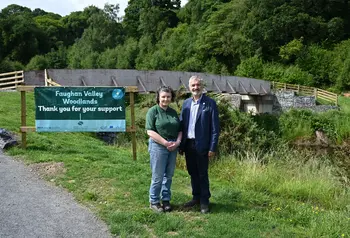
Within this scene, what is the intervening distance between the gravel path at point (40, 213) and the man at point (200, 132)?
1339 mm

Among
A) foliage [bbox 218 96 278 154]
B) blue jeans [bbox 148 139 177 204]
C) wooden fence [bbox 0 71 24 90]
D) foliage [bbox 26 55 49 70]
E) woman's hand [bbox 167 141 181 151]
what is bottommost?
foliage [bbox 218 96 278 154]

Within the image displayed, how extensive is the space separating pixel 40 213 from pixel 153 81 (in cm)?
2241

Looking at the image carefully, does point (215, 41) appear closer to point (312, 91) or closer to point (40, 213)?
point (312, 91)

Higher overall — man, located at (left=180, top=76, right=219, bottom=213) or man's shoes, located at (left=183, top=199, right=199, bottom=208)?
man, located at (left=180, top=76, right=219, bottom=213)

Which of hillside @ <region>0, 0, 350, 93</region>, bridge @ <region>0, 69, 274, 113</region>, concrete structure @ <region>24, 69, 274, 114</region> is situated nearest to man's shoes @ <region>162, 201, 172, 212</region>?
bridge @ <region>0, 69, 274, 113</region>

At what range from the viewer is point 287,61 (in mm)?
50375

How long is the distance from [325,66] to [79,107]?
139 ft

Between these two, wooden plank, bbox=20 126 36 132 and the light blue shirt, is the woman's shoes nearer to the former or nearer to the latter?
the light blue shirt

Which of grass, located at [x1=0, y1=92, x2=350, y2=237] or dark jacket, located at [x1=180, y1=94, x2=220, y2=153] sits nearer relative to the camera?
→ grass, located at [x1=0, y1=92, x2=350, y2=237]

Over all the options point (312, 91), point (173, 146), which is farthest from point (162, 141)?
point (312, 91)

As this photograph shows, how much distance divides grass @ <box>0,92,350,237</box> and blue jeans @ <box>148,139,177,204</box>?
0.24 meters

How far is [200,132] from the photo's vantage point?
16.8ft

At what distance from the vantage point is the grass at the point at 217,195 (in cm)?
486

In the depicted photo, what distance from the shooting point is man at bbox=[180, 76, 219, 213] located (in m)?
5.12
